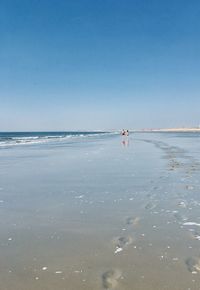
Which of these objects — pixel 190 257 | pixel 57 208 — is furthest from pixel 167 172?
pixel 190 257

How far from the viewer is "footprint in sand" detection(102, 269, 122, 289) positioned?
13.7 feet

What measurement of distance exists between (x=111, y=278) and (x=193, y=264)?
1176 millimetres

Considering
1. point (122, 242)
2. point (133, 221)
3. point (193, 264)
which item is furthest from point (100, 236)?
point (193, 264)

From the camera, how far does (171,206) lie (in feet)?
27.1

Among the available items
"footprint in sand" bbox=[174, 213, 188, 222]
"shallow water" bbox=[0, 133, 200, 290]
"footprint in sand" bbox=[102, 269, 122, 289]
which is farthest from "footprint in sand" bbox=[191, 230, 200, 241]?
"footprint in sand" bbox=[102, 269, 122, 289]

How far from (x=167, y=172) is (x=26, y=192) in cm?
637

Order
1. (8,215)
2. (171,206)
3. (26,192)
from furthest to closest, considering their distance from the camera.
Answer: (26,192) < (171,206) < (8,215)

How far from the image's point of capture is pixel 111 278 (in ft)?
14.3

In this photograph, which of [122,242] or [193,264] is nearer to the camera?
[193,264]

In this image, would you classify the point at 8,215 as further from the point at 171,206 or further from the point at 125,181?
the point at 125,181

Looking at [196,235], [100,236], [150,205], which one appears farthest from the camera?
[150,205]

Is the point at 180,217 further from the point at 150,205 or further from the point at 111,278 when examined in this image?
the point at 111,278

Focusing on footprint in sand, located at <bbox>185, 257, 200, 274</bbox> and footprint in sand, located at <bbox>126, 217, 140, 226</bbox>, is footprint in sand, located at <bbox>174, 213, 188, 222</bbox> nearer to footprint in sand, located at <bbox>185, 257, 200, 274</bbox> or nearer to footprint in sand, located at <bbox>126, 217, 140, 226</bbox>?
footprint in sand, located at <bbox>126, 217, 140, 226</bbox>

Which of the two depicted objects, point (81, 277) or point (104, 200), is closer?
point (81, 277)
